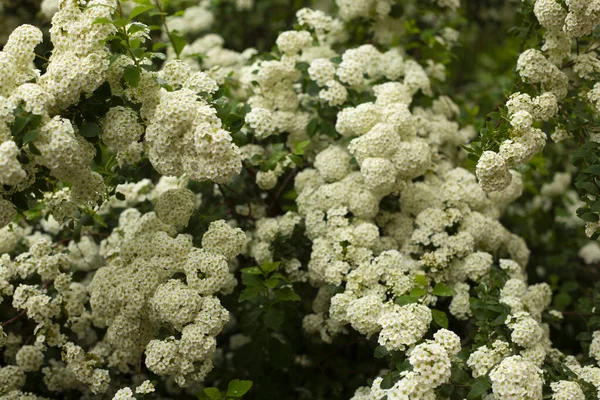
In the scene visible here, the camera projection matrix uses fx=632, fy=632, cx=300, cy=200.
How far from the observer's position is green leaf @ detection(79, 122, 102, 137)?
275 cm

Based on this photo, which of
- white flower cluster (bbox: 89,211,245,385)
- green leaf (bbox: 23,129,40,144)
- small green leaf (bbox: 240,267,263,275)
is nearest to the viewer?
green leaf (bbox: 23,129,40,144)

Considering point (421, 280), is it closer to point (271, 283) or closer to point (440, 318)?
point (440, 318)

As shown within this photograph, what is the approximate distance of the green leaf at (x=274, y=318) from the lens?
3381mm

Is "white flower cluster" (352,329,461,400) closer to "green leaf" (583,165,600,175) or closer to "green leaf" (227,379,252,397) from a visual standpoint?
"green leaf" (227,379,252,397)

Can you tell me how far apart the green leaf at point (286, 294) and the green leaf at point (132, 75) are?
1316mm

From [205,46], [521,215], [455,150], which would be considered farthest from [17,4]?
[521,215]

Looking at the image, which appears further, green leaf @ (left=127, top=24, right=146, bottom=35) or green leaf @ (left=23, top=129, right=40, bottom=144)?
green leaf @ (left=127, top=24, right=146, bottom=35)

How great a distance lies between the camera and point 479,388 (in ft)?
8.86

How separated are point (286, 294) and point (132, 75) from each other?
138 cm

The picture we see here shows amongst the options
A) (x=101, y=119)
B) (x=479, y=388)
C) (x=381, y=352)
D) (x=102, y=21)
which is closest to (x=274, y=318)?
(x=381, y=352)

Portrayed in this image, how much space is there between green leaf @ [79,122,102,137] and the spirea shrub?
0.01 m

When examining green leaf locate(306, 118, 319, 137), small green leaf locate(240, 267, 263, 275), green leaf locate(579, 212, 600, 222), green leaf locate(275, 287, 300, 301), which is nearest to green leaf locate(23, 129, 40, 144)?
small green leaf locate(240, 267, 263, 275)

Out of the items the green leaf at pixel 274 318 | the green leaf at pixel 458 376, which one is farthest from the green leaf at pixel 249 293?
the green leaf at pixel 458 376

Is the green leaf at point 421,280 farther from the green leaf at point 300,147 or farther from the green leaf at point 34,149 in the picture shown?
the green leaf at point 34,149
